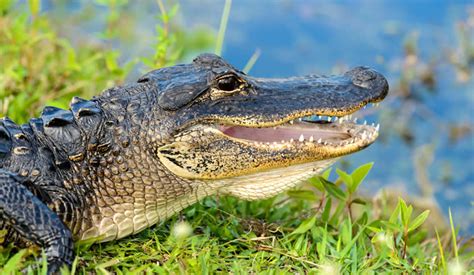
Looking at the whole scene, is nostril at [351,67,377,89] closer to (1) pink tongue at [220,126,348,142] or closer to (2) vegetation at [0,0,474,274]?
(1) pink tongue at [220,126,348,142]

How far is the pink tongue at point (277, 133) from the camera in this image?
3.65 meters

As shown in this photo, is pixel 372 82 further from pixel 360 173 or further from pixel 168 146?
pixel 168 146

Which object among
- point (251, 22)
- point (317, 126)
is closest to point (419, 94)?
point (251, 22)

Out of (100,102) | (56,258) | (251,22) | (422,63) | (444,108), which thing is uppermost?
(251,22)

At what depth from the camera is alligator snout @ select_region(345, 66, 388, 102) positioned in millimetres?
3676

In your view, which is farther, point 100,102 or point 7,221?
point 100,102

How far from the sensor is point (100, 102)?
363 centimetres

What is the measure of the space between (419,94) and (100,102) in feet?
22.0

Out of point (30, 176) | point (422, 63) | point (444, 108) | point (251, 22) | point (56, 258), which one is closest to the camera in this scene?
point (56, 258)

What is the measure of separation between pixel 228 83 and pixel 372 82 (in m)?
0.72

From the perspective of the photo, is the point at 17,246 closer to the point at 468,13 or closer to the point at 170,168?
the point at 170,168

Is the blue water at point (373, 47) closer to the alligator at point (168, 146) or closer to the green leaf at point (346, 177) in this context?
the green leaf at point (346, 177)

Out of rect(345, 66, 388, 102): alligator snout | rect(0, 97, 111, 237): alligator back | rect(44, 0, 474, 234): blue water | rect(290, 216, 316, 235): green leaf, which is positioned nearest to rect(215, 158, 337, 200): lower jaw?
rect(290, 216, 316, 235): green leaf

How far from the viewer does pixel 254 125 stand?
352 cm
